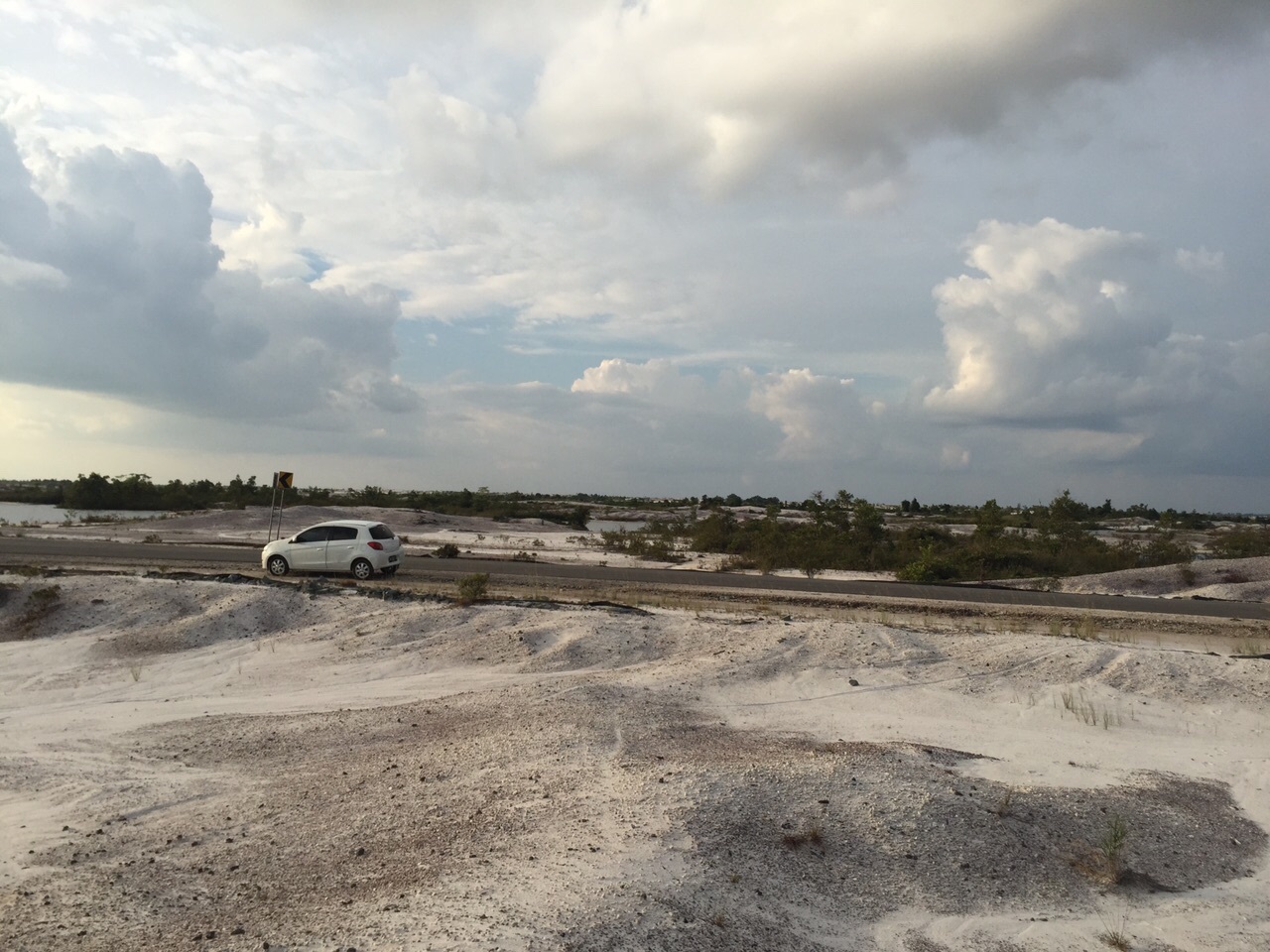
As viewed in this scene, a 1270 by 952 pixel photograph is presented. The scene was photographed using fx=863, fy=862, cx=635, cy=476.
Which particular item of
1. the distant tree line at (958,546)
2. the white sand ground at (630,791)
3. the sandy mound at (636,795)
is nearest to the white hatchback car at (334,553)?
the white sand ground at (630,791)

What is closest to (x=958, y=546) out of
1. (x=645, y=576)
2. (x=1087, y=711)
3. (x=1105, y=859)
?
(x=645, y=576)

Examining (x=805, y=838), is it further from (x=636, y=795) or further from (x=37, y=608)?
(x=37, y=608)

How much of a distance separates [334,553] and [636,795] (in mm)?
18824

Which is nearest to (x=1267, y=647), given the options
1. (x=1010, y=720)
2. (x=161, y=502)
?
(x=1010, y=720)

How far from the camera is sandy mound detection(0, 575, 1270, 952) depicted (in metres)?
5.34

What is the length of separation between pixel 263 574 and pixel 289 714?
15.1 metres

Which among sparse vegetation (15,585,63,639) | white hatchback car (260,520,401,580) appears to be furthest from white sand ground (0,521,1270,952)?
white hatchback car (260,520,401,580)

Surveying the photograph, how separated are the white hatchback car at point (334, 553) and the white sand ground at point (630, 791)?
9.15 m

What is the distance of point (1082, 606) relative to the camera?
73.2 feet

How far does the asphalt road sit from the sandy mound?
32.5 feet

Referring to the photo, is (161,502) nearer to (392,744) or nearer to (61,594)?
(61,594)

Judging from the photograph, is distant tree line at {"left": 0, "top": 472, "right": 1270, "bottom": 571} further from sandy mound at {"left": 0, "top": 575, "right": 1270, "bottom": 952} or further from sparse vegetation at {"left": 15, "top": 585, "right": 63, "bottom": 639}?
sparse vegetation at {"left": 15, "top": 585, "right": 63, "bottom": 639}

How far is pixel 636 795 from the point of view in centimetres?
709

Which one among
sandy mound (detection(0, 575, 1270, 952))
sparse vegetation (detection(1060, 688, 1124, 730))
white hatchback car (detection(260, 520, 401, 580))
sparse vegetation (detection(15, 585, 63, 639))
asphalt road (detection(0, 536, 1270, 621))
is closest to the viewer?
sandy mound (detection(0, 575, 1270, 952))
